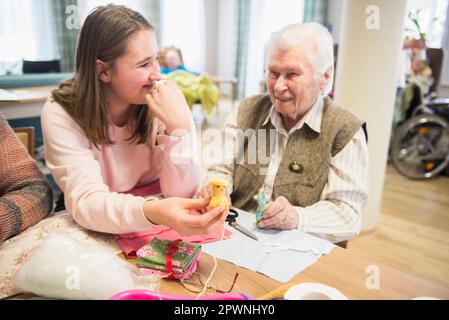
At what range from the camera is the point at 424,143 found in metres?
3.71

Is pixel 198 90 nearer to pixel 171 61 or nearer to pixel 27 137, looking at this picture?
pixel 171 61

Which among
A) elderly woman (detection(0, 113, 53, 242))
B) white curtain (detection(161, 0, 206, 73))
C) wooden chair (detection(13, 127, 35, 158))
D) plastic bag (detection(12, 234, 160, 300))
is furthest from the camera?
white curtain (detection(161, 0, 206, 73))

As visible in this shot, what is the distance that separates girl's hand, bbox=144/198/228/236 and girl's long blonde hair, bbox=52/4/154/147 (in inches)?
13.4

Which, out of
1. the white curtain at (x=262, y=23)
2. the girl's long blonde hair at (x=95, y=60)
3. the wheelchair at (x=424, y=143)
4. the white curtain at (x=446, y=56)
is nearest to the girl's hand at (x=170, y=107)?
the girl's long blonde hair at (x=95, y=60)

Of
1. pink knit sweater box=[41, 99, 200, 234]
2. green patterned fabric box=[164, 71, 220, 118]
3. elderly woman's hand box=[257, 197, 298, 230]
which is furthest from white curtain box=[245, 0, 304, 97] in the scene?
elderly woman's hand box=[257, 197, 298, 230]

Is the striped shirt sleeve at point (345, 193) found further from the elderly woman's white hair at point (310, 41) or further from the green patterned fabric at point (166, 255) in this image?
the green patterned fabric at point (166, 255)

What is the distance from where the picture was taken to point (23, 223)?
3.22ft

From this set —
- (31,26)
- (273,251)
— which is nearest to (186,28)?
(31,26)

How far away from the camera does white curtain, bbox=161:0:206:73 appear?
7.56m

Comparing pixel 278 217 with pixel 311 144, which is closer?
pixel 278 217

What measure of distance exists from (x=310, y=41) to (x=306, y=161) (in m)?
Result: 0.40

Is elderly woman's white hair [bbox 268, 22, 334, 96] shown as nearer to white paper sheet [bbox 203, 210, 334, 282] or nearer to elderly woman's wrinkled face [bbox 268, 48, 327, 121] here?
elderly woman's wrinkled face [bbox 268, 48, 327, 121]

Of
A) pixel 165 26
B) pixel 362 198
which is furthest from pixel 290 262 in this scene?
pixel 165 26

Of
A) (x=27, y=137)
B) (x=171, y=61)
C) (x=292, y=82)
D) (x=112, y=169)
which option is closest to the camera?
(x=112, y=169)
